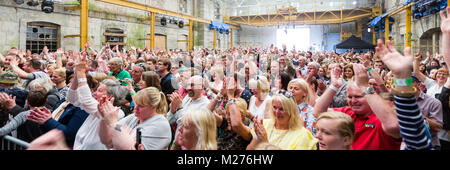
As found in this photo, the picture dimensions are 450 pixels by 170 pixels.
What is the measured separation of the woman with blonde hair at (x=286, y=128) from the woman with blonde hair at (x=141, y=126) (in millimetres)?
831

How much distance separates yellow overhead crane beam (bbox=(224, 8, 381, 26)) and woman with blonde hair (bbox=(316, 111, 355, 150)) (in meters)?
20.5

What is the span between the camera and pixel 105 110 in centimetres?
198

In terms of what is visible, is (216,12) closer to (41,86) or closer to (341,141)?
(41,86)

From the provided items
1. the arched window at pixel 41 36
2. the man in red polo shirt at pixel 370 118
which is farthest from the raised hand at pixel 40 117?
the arched window at pixel 41 36

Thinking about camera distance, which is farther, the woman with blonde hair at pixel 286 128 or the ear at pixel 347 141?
the woman with blonde hair at pixel 286 128

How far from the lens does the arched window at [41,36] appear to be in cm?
1119

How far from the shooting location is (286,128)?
90.7 inches

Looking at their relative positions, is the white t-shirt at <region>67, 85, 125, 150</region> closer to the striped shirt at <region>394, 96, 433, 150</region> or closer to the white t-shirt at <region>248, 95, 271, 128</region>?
the white t-shirt at <region>248, 95, 271, 128</region>

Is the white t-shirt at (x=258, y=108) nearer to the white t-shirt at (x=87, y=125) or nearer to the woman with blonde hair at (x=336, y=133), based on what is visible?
the woman with blonde hair at (x=336, y=133)

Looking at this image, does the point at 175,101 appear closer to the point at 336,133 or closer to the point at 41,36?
the point at 336,133

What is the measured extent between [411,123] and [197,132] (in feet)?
4.46

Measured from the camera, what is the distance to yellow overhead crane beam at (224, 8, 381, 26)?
67.4 feet

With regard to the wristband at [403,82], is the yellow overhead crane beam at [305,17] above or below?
above
